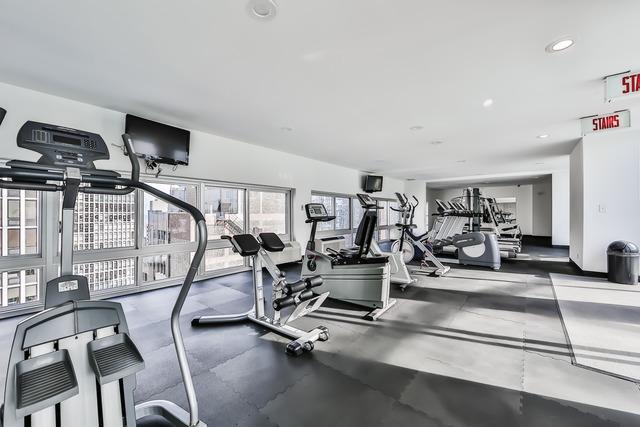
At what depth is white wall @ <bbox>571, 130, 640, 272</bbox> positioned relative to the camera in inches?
184

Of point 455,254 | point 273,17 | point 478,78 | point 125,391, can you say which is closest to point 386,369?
point 125,391

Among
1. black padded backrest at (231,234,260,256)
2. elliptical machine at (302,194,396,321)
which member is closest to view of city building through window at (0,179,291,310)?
black padded backrest at (231,234,260,256)

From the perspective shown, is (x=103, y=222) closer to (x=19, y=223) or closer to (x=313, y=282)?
(x=19, y=223)

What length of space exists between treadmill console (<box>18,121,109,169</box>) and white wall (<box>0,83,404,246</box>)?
2776 mm

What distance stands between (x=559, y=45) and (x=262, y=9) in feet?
8.08

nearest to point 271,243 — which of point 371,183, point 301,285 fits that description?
point 301,285

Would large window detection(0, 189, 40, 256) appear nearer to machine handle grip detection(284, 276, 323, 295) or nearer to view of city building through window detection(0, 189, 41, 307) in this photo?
view of city building through window detection(0, 189, 41, 307)

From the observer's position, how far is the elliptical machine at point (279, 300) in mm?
2523

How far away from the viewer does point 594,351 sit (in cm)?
241

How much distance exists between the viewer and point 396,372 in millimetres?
2133

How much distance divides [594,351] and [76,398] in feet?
12.5

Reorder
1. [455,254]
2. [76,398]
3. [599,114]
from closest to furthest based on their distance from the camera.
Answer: [76,398]
[599,114]
[455,254]

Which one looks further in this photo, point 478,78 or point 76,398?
point 478,78

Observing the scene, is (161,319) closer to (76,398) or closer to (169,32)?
(76,398)
